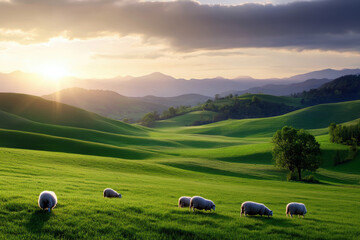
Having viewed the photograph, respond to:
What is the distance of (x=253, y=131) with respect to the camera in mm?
178000

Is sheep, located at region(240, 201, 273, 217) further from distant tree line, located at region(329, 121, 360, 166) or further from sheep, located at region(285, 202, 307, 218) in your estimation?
distant tree line, located at region(329, 121, 360, 166)

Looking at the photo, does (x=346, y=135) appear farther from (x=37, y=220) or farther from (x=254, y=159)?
(x=37, y=220)

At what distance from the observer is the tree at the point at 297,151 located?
55.4 meters

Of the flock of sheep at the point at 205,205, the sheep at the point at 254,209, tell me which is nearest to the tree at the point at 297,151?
the flock of sheep at the point at 205,205

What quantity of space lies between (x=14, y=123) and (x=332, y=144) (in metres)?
113

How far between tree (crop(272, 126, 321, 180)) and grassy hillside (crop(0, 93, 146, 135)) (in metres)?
94.7

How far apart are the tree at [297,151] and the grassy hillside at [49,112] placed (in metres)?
94.7

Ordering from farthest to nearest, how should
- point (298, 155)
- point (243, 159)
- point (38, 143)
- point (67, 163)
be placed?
1. point (243, 159)
2. point (38, 143)
3. point (298, 155)
4. point (67, 163)

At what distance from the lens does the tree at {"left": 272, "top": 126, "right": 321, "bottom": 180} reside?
55375 mm

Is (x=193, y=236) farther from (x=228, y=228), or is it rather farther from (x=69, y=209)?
(x=69, y=209)

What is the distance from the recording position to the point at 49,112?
445 feet

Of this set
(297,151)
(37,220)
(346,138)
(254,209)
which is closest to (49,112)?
(297,151)

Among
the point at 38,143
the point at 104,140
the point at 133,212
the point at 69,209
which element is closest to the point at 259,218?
the point at 133,212

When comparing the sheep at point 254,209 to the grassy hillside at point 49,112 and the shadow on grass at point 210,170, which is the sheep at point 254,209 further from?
the grassy hillside at point 49,112
